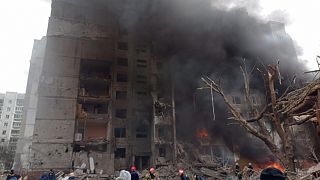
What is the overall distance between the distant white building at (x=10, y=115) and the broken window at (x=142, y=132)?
52527 millimetres

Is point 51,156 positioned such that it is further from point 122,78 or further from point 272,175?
point 272,175

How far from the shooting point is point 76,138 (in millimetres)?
27516

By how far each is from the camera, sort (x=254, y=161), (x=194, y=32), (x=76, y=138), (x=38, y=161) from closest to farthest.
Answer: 1. (x=38, y=161)
2. (x=76, y=138)
3. (x=254, y=161)
4. (x=194, y=32)

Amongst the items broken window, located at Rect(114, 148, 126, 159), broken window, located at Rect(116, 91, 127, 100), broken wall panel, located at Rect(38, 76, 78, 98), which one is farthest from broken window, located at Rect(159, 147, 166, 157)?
broken wall panel, located at Rect(38, 76, 78, 98)

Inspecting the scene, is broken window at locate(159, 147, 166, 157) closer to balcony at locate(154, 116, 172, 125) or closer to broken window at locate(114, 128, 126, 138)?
balcony at locate(154, 116, 172, 125)

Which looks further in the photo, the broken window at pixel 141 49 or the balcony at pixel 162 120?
the broken window at pixel 141 49

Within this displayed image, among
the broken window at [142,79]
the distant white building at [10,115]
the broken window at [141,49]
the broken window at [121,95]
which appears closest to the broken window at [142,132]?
the broken window at [121,95]

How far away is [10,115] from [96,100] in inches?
2153

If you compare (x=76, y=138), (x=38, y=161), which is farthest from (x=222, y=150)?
(x=38, y=161)

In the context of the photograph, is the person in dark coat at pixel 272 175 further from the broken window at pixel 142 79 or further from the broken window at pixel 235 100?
the broken window at pixel 235 100

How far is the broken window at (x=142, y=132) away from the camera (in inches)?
1185

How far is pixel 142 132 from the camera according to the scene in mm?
30312

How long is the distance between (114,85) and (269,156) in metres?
20.7

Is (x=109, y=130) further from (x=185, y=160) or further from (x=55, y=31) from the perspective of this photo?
(x=55, y=31)
